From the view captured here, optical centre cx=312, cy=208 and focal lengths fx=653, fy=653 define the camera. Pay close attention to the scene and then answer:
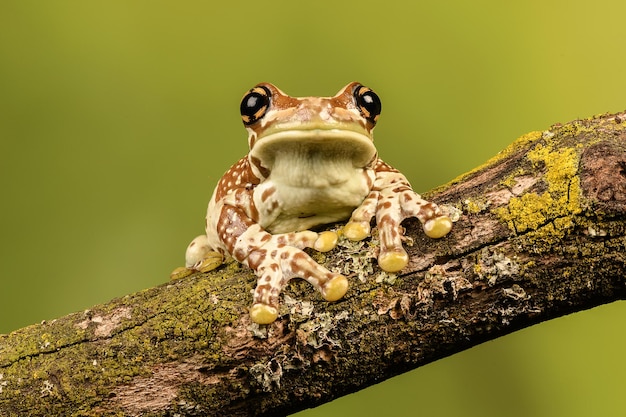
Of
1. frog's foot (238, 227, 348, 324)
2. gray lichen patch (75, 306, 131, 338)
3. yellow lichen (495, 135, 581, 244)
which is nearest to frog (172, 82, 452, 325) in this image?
frog's foot (238, 227, 348, 324)

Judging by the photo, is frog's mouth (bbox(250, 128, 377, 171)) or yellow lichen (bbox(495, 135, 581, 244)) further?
frog's mouth (bbox(250, 128, 377, 171))

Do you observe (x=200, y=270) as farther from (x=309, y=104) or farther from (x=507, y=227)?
(x=507, y=227)

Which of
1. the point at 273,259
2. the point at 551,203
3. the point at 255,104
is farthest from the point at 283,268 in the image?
the point at 551,203

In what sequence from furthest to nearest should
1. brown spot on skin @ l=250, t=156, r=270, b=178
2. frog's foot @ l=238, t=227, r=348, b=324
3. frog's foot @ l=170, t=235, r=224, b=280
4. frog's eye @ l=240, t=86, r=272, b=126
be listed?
1. frog's foot @ l=170, t=235, r=224, b=280
2. brown spot on skin @ l=250, t=156, r=270, b=178
3. frog's eye @ l=240, t=86, r=272, b=126
4. frog's foot @ l=238, t=227, r=348, b=324

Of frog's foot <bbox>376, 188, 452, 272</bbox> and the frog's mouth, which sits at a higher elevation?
the frog's mouth

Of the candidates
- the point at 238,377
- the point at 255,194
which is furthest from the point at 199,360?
the point at 255,194

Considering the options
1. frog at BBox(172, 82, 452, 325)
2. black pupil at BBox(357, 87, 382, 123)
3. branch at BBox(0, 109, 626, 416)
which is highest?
black pupil at BBox(357, 87, 382, 123)

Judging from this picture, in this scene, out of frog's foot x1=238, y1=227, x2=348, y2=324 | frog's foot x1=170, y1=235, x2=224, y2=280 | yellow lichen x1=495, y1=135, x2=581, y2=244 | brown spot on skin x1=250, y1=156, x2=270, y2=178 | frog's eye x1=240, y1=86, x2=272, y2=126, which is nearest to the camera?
yellow lichen x1=495, y1=135, x2=581, y2=244

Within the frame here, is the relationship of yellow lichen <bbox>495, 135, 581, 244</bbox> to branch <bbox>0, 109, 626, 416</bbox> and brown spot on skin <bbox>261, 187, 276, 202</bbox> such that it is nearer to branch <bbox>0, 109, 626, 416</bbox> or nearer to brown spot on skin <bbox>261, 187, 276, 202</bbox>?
branch <bbox>0, 109, 626, 416</bbox>
